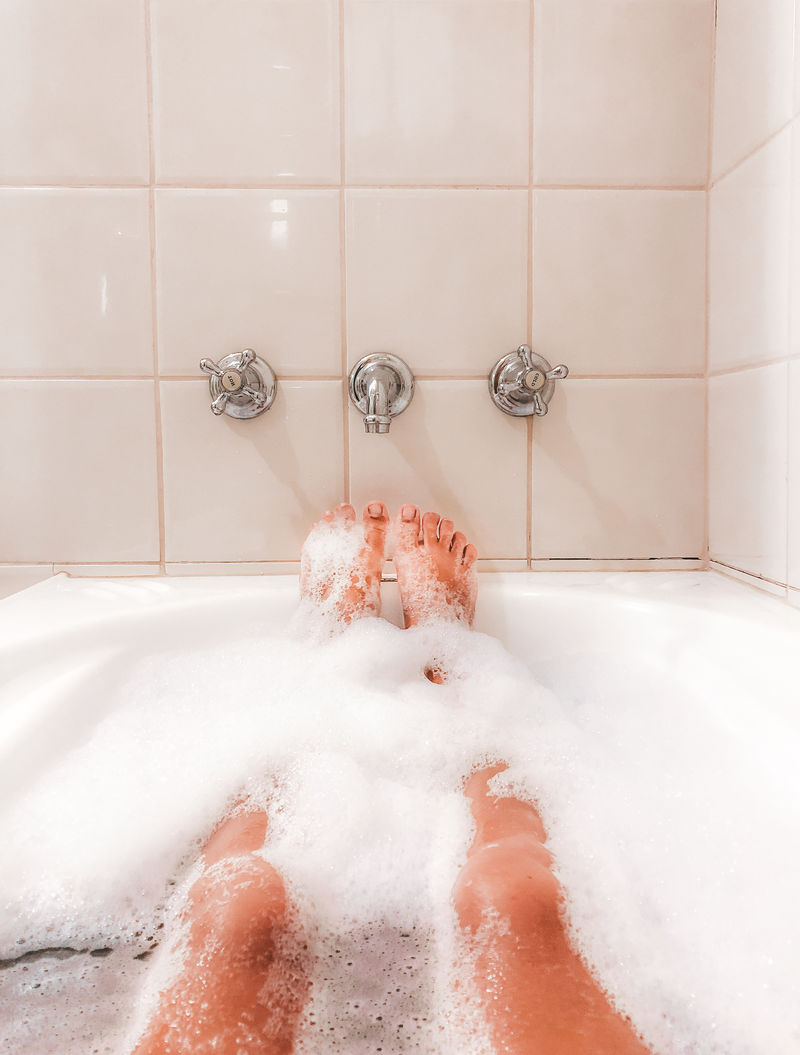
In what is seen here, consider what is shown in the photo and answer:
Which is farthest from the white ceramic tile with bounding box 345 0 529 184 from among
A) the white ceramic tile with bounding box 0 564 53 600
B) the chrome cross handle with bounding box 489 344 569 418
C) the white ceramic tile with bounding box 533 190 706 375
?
the white ceramic tile with bounding box 0 564 53 600

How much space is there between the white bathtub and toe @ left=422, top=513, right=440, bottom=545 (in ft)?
0.34

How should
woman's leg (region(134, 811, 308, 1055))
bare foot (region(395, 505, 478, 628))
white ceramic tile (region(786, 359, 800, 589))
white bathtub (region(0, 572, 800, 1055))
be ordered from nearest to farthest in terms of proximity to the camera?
woman's leg (region(134, 811, 308, 1055))
white bathtub (region(0, 572, 800, 1055))
white ceramic tile (region(786, 359, 800, 589))
bare foot (region(395, 505, 478, 628))

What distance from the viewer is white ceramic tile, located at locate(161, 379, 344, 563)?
130cm

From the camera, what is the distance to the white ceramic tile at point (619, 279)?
1.29 metres

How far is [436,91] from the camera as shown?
4.14 feet

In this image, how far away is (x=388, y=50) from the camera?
1254 millimetres

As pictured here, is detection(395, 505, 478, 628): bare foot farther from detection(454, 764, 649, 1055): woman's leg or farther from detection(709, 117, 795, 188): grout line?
detection(709, 117, 795, 188): grout line

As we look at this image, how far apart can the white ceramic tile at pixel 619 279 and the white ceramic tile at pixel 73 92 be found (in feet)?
2.36

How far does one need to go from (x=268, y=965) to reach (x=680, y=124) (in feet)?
4.58

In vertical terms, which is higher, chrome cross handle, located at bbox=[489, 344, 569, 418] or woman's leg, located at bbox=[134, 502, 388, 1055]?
chrome cross handle, located at bbox=[489, 344, 569, 418]

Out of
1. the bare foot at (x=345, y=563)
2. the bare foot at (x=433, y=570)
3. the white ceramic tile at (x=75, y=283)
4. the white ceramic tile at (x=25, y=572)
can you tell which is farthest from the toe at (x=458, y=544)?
the white ceramic tile at (x=25, y=572)

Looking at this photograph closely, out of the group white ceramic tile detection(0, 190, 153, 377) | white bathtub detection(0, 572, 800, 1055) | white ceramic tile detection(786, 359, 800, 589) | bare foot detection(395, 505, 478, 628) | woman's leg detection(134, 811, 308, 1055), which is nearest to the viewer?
woman's leg detection(134, 811, 308, 1055)

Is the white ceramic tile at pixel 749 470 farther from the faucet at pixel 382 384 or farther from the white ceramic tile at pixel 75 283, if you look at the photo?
the white ceramic tile at pixel 75 283

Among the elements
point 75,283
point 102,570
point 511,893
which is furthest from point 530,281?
point 511,893
